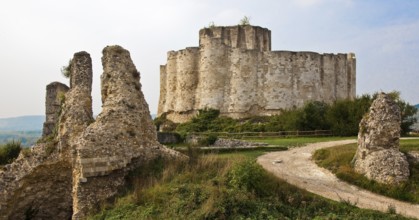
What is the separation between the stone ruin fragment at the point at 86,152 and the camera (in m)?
14.6

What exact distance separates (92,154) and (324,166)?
9.22 metres

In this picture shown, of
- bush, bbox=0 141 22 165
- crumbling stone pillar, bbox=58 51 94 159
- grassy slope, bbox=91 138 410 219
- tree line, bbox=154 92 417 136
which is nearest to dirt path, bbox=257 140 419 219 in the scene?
grassy slope, bbox=91 138 410 219

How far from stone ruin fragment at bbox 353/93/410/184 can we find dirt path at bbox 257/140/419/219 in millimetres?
982

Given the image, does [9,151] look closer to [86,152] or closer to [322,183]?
[86,152]

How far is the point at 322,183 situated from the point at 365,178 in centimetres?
148

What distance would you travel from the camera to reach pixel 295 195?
13.7 metres

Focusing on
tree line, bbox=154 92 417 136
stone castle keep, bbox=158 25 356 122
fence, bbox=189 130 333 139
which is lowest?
fence, bbox=189 130 333 139

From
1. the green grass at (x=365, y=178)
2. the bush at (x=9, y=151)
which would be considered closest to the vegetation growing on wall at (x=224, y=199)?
the green grass at (x=365, y=178)

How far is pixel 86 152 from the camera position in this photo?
14453 mm

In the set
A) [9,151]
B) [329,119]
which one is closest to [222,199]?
[9,151]

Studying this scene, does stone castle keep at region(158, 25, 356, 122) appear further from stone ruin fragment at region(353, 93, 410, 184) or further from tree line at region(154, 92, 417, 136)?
stone ruin fragment at region(353, 93, 410, 184)

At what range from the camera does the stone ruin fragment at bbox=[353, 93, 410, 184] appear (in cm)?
1634

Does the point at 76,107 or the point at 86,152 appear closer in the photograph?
the point at 86,152

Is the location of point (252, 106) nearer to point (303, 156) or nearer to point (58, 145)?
point (303, 156)
